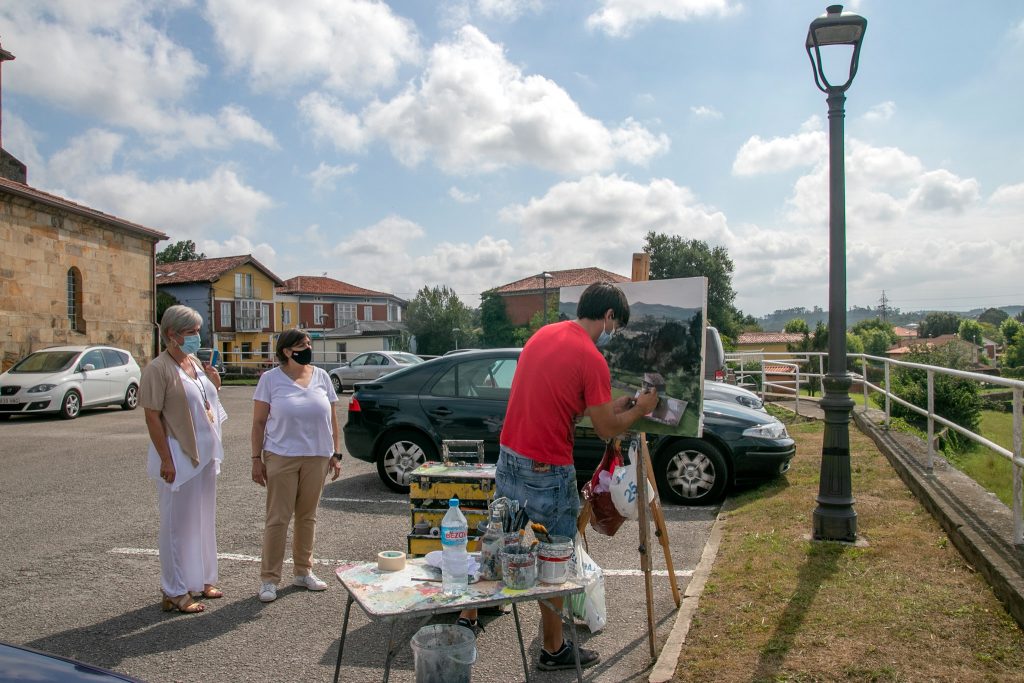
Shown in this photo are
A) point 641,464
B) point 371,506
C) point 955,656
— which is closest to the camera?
point 955,656

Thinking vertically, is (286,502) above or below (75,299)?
below

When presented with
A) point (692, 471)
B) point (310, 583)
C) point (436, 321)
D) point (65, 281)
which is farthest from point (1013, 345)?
point (310, 583)

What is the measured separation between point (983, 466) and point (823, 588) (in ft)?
27.6

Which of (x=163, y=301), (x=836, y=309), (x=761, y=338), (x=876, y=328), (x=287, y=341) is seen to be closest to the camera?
(x=287, y=341)

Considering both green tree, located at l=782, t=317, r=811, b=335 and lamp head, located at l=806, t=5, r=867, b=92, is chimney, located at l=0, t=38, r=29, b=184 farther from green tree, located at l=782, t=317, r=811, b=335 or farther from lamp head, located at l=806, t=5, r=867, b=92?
green tree, located at l=782, t=317, r=811, b=335

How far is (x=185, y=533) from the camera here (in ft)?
15.6

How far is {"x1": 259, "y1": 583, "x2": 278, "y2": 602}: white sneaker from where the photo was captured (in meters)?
4.91

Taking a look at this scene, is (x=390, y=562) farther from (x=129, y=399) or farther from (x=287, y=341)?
(x=129, y=399)

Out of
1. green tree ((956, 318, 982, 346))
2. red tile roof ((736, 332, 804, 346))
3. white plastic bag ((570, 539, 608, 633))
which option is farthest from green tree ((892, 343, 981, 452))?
green tree ((956, 318, 982, 346))

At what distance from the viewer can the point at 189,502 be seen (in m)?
4.80

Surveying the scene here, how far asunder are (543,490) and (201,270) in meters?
55.4

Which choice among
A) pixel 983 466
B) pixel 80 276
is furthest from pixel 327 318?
pixel 983 466

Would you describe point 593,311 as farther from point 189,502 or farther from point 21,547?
point 21,547

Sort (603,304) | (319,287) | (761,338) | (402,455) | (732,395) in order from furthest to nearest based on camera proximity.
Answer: (761,338) < (319,287) < (732,395) < (402,455) < (603,304)
